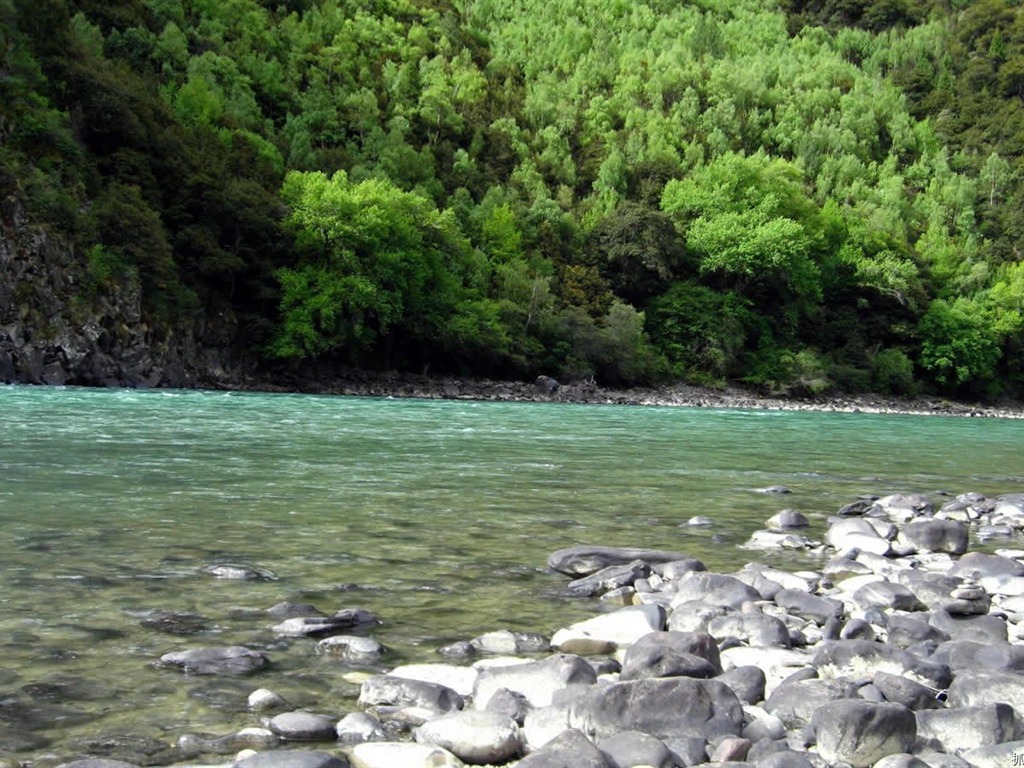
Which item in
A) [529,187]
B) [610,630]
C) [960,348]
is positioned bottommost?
[610,630]

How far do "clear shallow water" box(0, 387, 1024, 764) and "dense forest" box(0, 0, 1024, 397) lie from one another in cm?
3059

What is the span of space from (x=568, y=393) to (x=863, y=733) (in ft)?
163

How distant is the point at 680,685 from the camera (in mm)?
3848

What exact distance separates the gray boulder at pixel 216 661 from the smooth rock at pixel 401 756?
3.69 feet

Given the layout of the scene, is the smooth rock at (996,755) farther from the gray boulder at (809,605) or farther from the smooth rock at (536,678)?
the gray boulder at (809,605)

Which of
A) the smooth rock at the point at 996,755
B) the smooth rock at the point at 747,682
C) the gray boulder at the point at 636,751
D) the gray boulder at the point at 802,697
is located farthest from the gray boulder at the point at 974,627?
the gray boulder at the point at 636,751

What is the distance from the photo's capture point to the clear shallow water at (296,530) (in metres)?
4.18

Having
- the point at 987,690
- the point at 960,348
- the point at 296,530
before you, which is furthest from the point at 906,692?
the point at 960,348

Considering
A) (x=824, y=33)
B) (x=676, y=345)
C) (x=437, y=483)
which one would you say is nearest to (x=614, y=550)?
(x=437, y=483)

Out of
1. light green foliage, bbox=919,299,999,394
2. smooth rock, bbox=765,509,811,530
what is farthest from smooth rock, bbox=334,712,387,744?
light green foliage, bbox=919,299,999,394

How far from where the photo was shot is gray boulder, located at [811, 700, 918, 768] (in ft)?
11.5

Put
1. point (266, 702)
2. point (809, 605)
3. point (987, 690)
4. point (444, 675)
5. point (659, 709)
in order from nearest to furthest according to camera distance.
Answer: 1. point (659, 709)
2. point (266, 702)
3. point (987, 690)
4. point (444, 675)
5. point (809, 605)

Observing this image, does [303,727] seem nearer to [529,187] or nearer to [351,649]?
[351,649]

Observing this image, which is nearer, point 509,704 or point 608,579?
point 509,704
